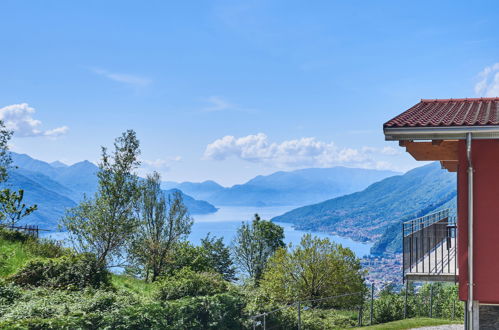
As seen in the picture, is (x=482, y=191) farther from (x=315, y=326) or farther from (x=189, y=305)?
(x=315, y=326)

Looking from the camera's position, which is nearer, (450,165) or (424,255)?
(424,255)

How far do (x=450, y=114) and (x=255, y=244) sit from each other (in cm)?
5380

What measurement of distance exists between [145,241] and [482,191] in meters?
29.5

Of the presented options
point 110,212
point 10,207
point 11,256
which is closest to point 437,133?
point 10,207

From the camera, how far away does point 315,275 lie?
82.6ft

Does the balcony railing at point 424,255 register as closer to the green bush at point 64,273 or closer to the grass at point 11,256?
the green bush at point 64,273

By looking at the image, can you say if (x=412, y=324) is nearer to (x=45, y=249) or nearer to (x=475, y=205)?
(x=475, y=205)

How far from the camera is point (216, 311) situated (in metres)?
16.6

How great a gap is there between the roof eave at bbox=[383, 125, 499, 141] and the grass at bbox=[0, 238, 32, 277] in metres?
16.4

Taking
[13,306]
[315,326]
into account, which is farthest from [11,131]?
[315,326]

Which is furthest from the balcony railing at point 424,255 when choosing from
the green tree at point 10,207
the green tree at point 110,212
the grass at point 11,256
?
the grass at point 11,256

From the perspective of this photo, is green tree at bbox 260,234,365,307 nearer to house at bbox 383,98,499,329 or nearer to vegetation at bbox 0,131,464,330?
vegetation at bbox 0,131,464,330

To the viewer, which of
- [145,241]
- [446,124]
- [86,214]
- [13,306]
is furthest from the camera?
[145,241]

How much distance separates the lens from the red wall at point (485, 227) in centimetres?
718
